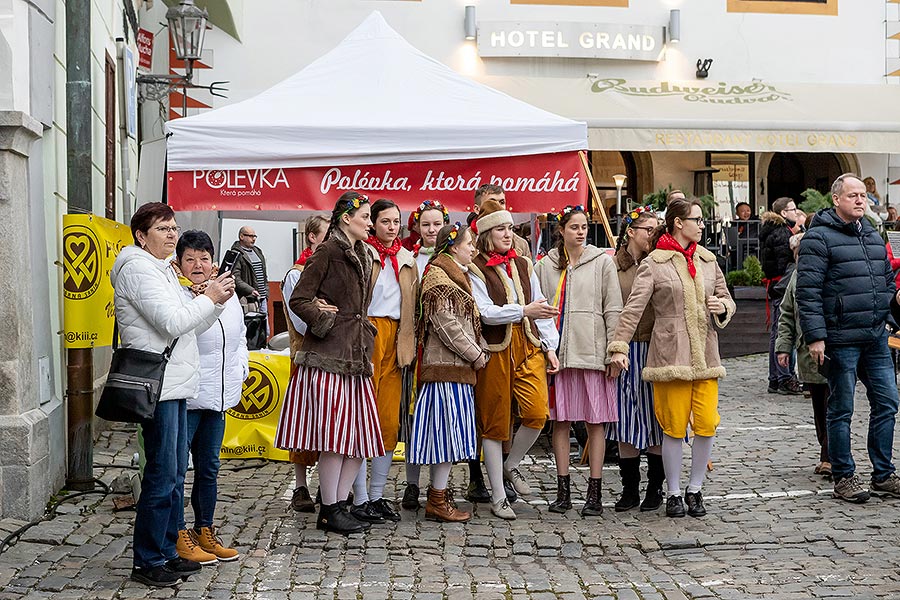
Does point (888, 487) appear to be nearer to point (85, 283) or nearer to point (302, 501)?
point (302, 501)

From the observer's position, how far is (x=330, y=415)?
6.48 metres

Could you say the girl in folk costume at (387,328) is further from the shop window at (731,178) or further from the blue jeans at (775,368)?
the shop window at (731,178)

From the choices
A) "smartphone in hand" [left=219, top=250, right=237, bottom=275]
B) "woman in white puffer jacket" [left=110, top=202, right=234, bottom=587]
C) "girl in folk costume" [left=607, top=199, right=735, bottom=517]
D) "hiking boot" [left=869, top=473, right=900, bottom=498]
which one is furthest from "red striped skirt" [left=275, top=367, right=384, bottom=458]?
"smartphone in hand" [left=219, top=250, right=237, bottom=275]

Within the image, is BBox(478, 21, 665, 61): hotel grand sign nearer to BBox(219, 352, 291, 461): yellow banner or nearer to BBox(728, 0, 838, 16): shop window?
BBox(728, 0, 838, 16): shop window

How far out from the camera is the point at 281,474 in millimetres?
8375

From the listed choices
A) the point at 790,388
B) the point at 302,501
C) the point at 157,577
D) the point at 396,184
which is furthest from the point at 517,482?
the point at 790,388

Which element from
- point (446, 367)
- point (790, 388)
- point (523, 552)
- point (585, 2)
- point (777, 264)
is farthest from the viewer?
point (585, 2)

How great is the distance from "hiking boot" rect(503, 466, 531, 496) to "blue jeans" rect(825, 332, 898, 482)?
1857 millimetres

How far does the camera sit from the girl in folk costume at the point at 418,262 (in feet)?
23.9

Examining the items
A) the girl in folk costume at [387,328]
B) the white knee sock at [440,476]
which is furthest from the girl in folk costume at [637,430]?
the girl in folk costume at [387,328]

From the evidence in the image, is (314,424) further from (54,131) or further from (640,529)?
(54,131)

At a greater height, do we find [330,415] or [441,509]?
[330,415]

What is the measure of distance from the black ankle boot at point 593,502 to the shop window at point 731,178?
1708 centimetres

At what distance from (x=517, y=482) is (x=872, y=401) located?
222 cm
